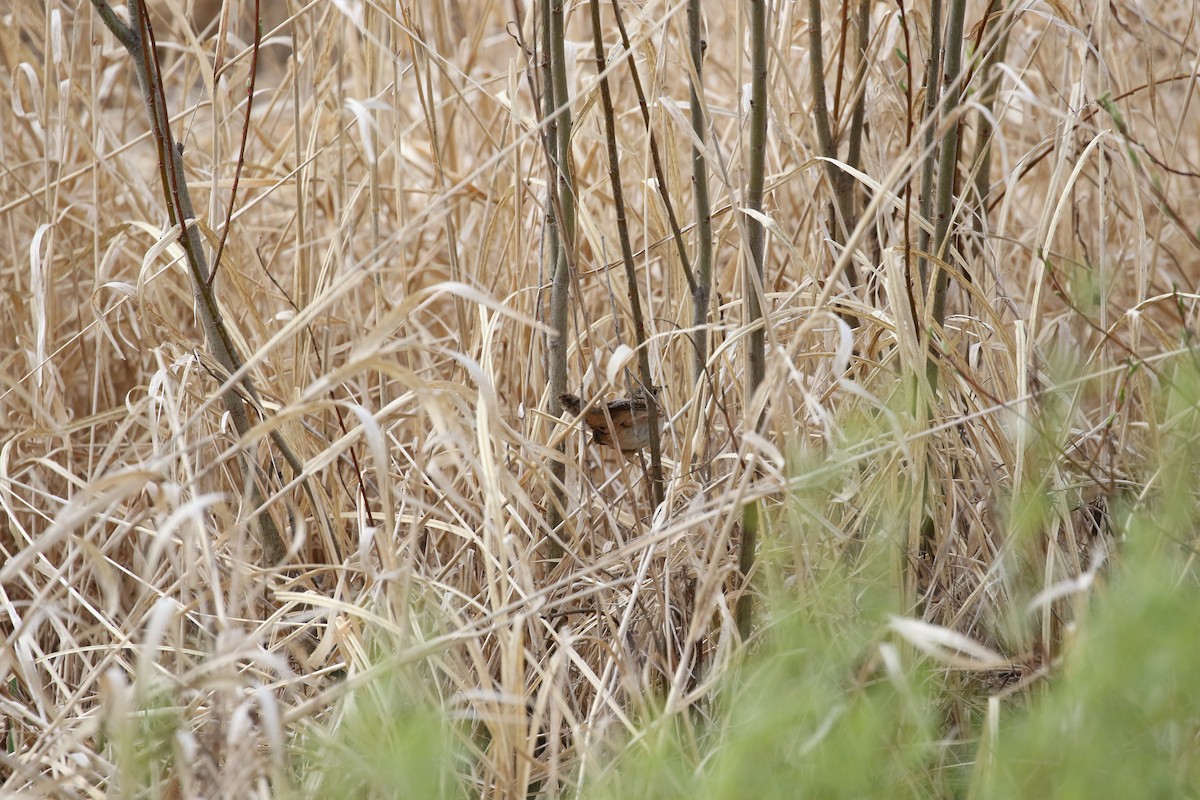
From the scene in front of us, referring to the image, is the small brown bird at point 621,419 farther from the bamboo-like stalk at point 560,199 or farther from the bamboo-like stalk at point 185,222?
the bamboo-like stalk at point 185,222

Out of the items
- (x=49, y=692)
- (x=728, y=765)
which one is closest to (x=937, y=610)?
(x=728, y=765)

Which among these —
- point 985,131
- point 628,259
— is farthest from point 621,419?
point 985,131

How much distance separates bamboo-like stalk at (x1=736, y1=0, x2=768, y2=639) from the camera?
989mm

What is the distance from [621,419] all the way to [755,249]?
0.23m

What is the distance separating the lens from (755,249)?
1.12m

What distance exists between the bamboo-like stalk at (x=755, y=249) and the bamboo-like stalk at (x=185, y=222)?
456 millimetres

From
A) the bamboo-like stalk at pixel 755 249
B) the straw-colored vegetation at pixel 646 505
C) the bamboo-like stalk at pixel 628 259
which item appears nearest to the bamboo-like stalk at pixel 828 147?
the straw-colored vegetation at pixel 646 505

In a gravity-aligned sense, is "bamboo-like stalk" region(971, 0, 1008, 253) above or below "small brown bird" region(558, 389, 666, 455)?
above

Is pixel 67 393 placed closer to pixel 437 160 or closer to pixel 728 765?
pixel 437 160

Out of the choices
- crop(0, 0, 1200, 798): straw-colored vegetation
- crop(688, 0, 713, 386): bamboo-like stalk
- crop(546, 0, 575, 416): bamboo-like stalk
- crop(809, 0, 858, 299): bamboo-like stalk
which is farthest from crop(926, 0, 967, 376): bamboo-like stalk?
crop(546, 0, 575, 416): bamboo-like stalk

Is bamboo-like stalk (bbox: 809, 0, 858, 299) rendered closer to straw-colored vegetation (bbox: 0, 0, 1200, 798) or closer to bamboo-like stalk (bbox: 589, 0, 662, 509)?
straw-colored vegetation (bbox: 0, 0, 1200, 798)

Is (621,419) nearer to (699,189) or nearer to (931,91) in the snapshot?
(699,189)

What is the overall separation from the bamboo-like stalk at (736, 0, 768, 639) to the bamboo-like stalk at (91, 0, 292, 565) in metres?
0.46

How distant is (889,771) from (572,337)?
854 millimetres
